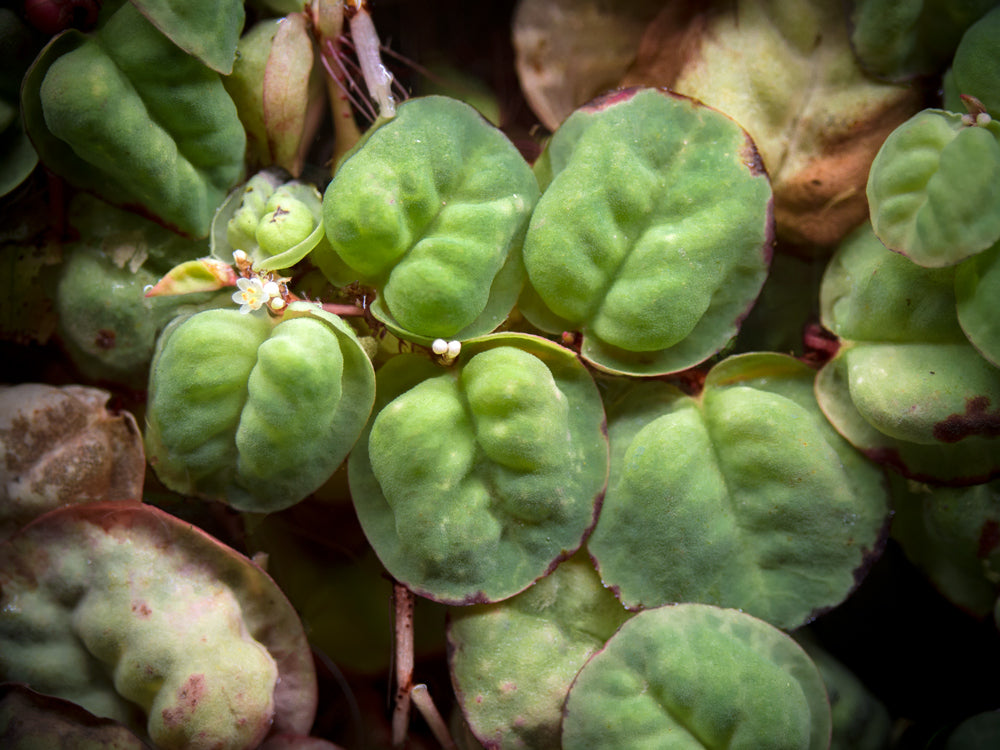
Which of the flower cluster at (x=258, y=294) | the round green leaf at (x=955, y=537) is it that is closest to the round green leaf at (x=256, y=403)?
the flower cluster at (x=258, y=294)

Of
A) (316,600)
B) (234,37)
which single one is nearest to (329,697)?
(316,600)

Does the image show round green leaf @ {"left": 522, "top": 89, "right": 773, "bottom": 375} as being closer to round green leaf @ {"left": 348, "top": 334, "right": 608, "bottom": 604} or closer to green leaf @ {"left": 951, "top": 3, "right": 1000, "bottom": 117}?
round green leaf @ {"left": 348, "top": 334, "right": 608, "bottom": 604}

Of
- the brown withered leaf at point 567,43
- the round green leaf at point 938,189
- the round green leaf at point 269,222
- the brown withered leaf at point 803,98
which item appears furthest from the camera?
the brown withered leaf at point 567,43

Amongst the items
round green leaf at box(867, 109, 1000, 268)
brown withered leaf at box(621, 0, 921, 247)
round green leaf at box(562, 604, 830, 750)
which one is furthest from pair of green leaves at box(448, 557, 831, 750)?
brown withered leaf at box(621, 0, 921, 247)

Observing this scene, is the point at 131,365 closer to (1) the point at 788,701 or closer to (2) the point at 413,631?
(2) the point at 413,631

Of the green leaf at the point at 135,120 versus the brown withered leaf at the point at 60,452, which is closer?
the green leaf at the point at 135,120

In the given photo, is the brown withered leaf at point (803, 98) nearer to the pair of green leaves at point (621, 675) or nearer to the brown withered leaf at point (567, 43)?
the brown withered leaf at point (567, 43)
